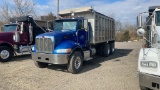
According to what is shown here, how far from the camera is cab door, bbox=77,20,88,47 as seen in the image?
8.76 meters

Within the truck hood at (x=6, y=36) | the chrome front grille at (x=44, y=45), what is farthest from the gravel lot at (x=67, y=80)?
the truck hood at (x=6, y=36)

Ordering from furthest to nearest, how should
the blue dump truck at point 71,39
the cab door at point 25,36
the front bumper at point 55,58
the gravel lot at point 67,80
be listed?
the cab door at point 25,36 < the blue dump truck at point 71,39 < the front bumper at point 55,58 < the gravel lot at point 67,80

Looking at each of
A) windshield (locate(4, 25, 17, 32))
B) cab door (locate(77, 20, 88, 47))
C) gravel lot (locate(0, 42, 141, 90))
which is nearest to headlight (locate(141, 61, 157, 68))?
gravel lot (locate(0, 42, 141, 90))

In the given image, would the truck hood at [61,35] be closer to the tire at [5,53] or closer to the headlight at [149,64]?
the tire at [5,53]

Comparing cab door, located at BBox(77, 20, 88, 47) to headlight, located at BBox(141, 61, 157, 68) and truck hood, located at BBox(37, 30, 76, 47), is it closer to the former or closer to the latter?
truck hood, located at BBox(37, 30, 76, 47)

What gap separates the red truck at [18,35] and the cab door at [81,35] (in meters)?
2.31

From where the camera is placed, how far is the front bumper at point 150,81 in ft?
13.9

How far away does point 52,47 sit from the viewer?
752 centimetres

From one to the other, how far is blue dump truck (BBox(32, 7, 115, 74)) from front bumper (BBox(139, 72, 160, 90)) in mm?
3569

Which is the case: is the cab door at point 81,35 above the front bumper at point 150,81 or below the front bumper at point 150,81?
above

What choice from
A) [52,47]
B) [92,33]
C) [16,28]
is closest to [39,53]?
[52,47]

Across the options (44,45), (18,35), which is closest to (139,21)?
(44,45)

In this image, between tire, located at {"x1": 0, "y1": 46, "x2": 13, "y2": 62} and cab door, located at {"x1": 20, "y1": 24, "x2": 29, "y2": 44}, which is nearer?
tire, located at {"x1": 0, "y1": 46, "x2": 13, "y2": 62}

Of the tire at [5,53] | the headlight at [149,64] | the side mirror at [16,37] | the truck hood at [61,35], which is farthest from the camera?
the side mirror at [16,37]
